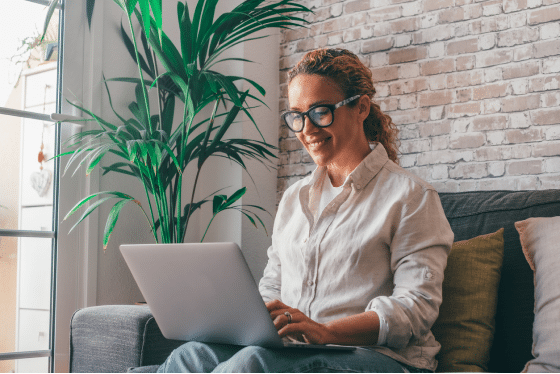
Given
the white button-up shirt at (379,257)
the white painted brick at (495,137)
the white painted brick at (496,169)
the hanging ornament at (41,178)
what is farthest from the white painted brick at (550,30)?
the hanging ornament at (41,178)

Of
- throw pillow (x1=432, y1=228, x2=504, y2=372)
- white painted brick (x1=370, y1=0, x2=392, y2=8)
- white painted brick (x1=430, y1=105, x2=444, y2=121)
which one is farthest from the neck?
white painted brick (x1=370, y1=0, x2=392, y2=8)

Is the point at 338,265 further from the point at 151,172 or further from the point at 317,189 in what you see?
the point at 151,172

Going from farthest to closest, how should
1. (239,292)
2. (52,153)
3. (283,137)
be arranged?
(283,137) → (52,153) → (239,292)

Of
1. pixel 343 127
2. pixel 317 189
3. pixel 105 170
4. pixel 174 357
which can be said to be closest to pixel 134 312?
pixel 174 357

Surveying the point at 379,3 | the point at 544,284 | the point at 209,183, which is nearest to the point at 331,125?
the point at 544,284


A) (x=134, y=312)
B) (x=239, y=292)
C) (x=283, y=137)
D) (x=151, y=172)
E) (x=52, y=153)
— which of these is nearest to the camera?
(x=239, y=292)

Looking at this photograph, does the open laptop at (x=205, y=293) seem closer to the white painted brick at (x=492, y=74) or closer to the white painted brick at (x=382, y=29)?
the white painted brick at (x=492, y=74)

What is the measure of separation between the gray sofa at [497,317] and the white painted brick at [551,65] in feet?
2.11

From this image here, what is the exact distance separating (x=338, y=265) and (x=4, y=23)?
186cm

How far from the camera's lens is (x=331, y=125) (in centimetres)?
159

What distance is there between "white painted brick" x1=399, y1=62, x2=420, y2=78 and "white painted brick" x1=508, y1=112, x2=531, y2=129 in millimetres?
464

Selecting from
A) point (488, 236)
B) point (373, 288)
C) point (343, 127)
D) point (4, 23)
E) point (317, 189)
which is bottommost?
point (373, 288)

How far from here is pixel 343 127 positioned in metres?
1.61

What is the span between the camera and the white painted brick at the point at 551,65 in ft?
7.18
